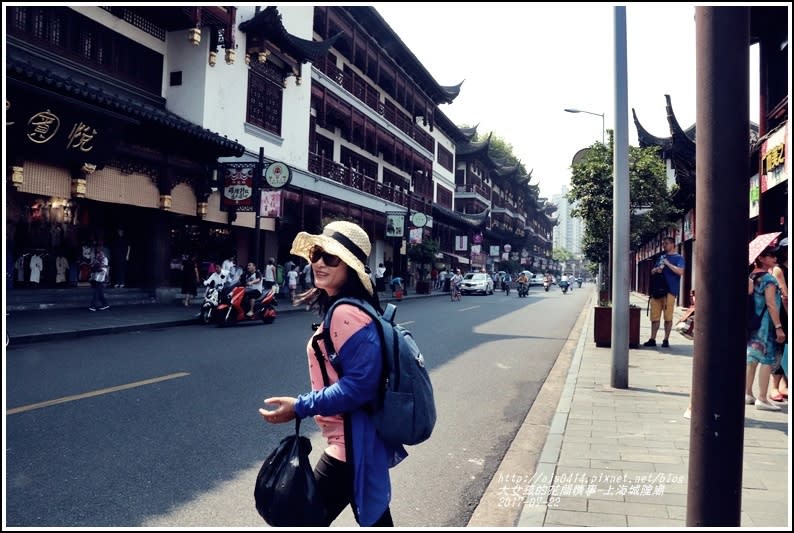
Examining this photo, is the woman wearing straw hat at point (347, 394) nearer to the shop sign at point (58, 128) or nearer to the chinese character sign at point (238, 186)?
the shop sign at point (58, 128)

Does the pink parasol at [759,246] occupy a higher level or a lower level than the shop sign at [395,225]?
lower

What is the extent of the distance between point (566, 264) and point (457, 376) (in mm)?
175169

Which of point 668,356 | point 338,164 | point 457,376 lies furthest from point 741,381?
point 338,164

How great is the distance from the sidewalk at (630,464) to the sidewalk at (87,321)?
28.9 feet

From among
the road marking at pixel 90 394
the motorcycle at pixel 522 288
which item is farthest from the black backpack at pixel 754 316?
the motorcycle at pixel 522 288

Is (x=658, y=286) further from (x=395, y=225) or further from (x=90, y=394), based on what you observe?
(x=395, y=225)

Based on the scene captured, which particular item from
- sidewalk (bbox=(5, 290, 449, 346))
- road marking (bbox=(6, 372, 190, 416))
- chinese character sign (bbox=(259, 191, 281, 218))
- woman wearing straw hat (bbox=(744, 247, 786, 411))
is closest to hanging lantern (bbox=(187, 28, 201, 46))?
chinese character sign (bbox=(259, 191, 281, 218))

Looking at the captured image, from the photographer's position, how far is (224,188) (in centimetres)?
2014

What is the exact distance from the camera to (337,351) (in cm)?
222

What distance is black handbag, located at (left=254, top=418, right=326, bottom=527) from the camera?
2129mm

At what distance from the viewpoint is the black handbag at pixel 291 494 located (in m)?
2.13

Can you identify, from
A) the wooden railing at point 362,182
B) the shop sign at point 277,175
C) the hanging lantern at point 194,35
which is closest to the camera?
the hanging lantern at point 194,35

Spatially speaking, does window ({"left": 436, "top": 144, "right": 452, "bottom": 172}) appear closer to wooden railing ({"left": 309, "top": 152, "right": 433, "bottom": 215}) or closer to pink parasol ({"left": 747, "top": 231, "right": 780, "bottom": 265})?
wooden railing ({"left": 309, "top": 152, "right": 433, "bottom": 215})

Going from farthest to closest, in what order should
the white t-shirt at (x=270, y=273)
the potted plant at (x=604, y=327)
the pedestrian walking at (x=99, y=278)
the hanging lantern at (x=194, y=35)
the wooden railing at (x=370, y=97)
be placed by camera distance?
the wooden railing at (x=370, y=97) < the white t-shirt at (x=270, y=273) < the hanging lantern at (x=194, y=35) < the pedestrian walking at (x=99, y=278) < the potted plant at (x=604, y=327)
